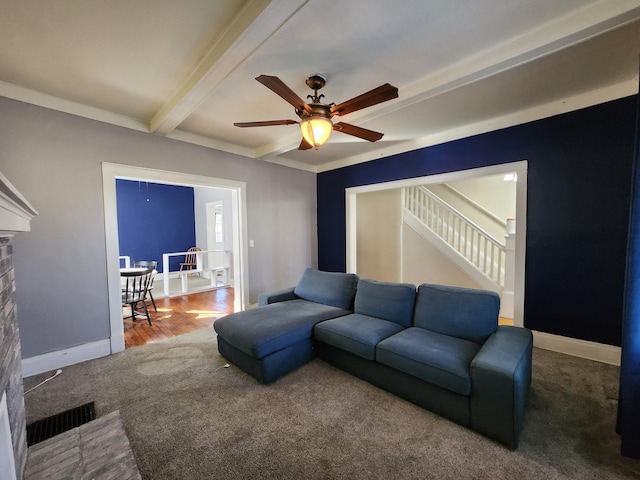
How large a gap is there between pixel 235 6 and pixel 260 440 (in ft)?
8.74

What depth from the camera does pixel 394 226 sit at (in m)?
5.31

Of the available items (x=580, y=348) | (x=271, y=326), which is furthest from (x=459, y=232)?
(x=271, y=326)

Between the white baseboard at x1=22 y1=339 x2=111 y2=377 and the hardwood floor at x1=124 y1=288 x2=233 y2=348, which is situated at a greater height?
the white baseboard at x1=22 y1=339 x2=111 y2=377

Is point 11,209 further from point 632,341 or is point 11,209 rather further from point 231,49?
point 632,341

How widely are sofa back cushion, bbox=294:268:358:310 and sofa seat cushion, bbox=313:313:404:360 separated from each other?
0.37 metres

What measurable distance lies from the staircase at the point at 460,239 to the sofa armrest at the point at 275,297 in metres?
2.87

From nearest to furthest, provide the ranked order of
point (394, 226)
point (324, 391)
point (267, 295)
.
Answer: point (324, 391), point (267, 295), point (394, 226)

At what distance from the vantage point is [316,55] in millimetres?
1988

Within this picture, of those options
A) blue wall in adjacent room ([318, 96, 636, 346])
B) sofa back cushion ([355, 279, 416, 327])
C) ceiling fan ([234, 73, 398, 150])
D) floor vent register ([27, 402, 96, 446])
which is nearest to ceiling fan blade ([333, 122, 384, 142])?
ceiling fan ([234, 73, 398, 150])

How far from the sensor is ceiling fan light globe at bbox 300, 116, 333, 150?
2.03 m

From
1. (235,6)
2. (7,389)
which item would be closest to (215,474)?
(7,389)

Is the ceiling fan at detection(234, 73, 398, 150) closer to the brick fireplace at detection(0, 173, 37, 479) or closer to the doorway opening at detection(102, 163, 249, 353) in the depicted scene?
the brick fireplace at detection(0, 173, 37, 479)

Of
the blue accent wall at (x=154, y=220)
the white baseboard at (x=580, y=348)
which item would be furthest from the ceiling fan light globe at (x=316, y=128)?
the blue accent wall at (x=154, y=220)

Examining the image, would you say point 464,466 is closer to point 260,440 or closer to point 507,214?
point 260,440
